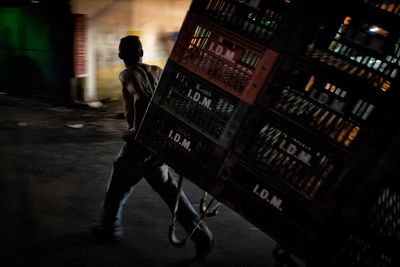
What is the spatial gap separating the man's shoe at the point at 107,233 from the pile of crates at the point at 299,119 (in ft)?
4.62

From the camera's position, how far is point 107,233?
382 cm

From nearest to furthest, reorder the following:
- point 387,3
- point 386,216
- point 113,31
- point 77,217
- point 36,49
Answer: point 387,3 → point 386,216 → point 77,217 → point 36,49 → point 113,31

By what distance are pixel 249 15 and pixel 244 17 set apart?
38 mm

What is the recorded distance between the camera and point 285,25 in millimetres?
2344

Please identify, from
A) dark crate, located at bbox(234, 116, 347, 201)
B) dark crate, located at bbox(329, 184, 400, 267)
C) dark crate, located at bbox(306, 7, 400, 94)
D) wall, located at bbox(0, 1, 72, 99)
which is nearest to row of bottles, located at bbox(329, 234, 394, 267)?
dark crate, located at bbox(329, 184, 400, 267)

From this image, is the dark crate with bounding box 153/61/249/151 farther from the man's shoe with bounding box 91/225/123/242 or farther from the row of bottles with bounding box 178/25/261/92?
the man's shoe with bounding box 91/225/123/242

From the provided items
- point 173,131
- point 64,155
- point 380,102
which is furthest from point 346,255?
point 64,155

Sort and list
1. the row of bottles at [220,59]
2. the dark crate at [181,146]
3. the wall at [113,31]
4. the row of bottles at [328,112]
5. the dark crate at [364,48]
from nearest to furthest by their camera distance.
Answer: the dark crate at [364,48]
the row of bottles at [328,112]
the row of bottles at [220,59]
the dark crate at [181,146]
the wall at [113,31]

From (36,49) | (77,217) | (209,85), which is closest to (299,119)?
(209,85)

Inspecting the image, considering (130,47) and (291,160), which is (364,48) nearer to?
(291,160)

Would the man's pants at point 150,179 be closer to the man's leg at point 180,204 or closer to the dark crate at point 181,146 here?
the man's leg at point 180,204

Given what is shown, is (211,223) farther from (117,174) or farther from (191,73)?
(191,73)

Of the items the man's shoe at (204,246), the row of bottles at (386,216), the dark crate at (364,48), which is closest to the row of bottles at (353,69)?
the dark crate at (364,48)

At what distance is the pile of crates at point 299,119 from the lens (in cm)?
219
